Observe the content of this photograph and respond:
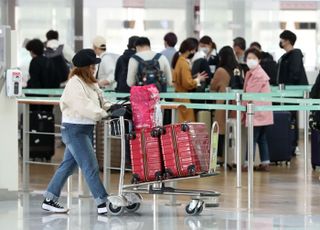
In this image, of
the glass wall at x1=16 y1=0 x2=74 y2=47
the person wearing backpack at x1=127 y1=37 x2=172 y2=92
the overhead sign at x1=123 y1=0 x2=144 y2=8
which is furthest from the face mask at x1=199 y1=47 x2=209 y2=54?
the person wearing backpack at x1=127 y1=37 x2=172 y2=92

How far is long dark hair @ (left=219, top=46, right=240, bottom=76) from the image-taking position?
14.4 meters

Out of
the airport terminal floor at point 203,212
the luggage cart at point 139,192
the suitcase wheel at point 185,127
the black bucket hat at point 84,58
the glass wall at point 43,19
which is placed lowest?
the airport terminal floor at point 203,212

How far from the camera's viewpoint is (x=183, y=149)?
966 cm

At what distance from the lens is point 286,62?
15.1 metres

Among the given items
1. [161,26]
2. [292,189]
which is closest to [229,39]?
[161,26]

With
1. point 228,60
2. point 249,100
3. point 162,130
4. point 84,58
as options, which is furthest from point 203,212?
point 228,60

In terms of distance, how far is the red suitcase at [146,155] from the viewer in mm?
9742

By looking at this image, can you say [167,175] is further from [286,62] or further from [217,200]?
[286,62]

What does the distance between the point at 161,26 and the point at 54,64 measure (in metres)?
3.45

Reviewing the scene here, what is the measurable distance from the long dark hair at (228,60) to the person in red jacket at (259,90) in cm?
42

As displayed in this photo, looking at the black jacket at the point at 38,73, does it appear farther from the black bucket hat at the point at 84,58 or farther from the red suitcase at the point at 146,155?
the red suitcase at the point at 146,155

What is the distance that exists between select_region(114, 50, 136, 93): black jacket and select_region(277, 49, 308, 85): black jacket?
2293 mm

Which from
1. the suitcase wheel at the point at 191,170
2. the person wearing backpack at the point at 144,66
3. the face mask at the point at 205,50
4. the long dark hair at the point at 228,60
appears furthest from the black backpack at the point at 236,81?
the suitcase wheel at the point at 191,170

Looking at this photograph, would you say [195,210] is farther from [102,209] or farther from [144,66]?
[144,66]
